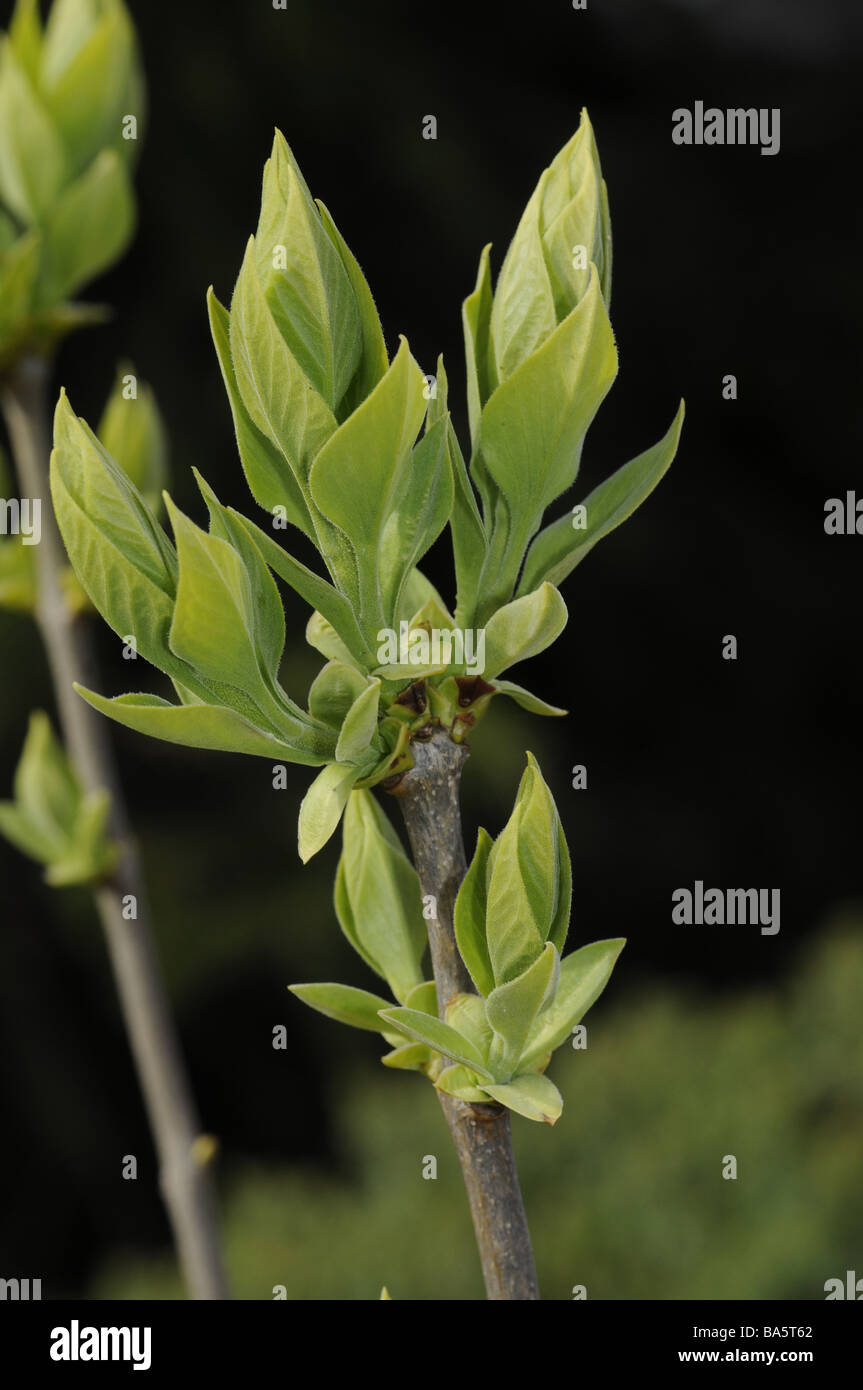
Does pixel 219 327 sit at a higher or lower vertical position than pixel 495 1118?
higher

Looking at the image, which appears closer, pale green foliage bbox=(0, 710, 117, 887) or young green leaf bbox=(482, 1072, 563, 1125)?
young green leaf bbox=(482, 1072, 563, 1125)

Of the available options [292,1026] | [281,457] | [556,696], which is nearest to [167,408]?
[556,696]

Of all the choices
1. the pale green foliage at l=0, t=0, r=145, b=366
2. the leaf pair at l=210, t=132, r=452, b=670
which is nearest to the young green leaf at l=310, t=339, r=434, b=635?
the leaf pair at l=210, t=132, r=452, b=670

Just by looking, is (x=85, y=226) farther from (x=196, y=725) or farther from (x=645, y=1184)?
(x=645, y=1184)

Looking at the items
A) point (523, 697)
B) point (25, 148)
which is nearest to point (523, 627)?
point (523, 697)

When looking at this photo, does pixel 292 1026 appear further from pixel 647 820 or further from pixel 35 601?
pixel 35 601

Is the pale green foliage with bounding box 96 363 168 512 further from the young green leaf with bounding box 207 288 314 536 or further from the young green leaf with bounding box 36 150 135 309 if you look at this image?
the young green leaf with bounding box 207 288 314 536

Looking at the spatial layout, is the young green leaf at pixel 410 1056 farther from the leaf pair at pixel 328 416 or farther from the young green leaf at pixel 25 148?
the young green leaf at pixel 25 148
